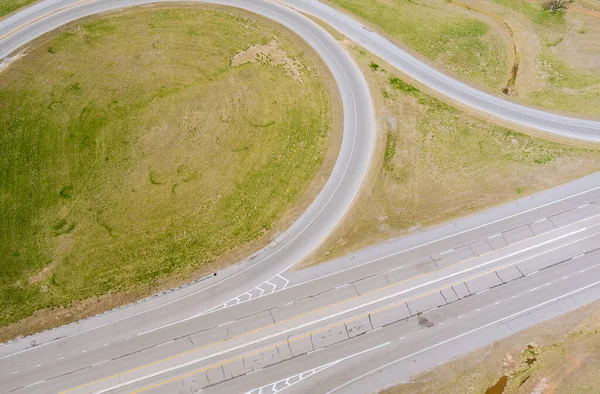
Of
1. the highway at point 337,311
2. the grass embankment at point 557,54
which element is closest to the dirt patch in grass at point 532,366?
the highway at point 337,311

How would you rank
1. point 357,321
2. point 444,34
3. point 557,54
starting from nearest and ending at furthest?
point 357,321 < point 557,54 < point 444,34

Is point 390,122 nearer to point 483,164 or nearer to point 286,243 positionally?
point 483,164

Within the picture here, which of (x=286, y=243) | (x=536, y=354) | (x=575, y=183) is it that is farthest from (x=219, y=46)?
(x=536, y=354)

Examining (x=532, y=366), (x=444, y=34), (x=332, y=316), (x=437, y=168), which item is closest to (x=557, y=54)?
(x=444, y=34)

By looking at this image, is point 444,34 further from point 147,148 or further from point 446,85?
point 147,148

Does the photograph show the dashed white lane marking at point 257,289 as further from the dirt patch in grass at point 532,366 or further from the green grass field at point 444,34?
the green grass field at point 444,34

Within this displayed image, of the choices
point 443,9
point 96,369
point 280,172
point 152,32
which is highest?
point 152,32
